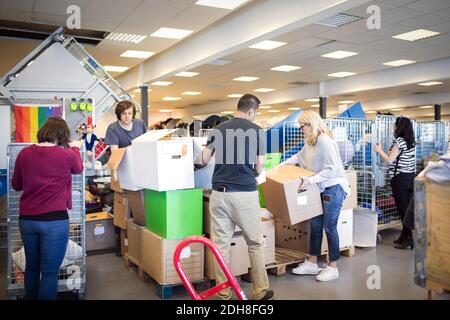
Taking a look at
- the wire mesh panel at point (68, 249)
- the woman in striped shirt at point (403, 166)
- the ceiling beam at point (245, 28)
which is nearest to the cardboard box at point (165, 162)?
the wire mesh panel at point (68, 249)

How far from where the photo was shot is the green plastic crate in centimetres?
317

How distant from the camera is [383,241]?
5.06 m

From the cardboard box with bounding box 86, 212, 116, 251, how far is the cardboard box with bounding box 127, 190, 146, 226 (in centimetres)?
78

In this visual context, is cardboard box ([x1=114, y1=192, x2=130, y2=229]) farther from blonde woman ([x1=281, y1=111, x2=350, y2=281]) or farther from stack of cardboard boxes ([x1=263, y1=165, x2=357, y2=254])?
blonde woman ([x1=281, y1=111, x2=350, y2=281])

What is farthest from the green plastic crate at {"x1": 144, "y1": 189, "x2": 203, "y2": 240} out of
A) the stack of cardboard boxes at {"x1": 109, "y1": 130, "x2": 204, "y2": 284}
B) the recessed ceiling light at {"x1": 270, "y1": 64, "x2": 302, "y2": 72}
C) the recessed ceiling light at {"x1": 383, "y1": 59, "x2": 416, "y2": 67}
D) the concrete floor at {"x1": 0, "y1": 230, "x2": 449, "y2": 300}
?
the recessed ceiling light at {"x1": 383, "y1": 59, "x2": 416, "y2": 67}

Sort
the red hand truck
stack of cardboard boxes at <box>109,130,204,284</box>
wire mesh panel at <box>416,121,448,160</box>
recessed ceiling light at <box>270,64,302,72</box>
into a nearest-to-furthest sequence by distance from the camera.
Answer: the red hand truck < stack of cardboard boxes at <box>109,130,204,284</box> < wire mesh panel at <box>416,121,448,160</box> < recessed ceiling light at <box>270,64,302,72</box>

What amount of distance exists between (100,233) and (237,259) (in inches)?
76.5

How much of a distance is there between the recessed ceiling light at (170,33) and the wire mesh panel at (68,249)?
449 centimetres

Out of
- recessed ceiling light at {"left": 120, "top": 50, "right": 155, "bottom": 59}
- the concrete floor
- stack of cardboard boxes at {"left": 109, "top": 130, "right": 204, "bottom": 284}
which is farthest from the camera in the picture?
recessed ceiling light at {"left": 120, "top": 50, "right": 155, "bottom": 59}

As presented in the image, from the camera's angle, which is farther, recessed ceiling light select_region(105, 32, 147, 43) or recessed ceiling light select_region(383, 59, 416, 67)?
recessed ceiling light select_region(383, 59, 416, 67)

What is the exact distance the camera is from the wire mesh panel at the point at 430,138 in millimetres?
6410

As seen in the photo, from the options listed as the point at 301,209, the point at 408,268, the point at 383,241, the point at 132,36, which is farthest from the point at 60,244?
the point at 132,36

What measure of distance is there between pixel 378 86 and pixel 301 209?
9111mm

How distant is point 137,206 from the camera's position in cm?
379
